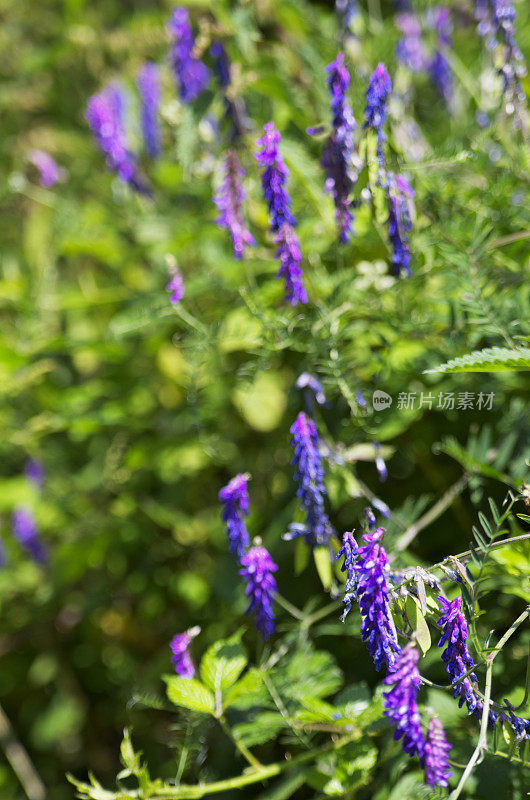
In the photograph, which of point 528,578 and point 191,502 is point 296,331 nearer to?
point 528,578

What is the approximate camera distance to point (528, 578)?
3.21ft

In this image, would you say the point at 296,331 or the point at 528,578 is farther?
the point at 296,331

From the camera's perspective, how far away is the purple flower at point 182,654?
3.37ft

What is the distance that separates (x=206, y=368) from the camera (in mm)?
1625

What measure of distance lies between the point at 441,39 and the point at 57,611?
199 cm

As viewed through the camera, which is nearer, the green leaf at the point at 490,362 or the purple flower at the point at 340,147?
the green leaf at the point at 490,362

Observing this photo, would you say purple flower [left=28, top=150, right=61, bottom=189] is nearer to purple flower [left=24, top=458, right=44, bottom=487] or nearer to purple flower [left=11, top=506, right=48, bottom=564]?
purple flower [left=24, top=458, right=44, bottom=487]

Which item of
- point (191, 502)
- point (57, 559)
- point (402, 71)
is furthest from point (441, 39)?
point (57, 559)

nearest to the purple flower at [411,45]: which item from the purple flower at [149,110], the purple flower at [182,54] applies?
the purple flower at [182,54]

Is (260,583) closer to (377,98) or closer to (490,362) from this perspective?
(490,362)

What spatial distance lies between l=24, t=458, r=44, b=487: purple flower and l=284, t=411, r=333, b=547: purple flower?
119 centimetres

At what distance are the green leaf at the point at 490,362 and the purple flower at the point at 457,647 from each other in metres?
0.26

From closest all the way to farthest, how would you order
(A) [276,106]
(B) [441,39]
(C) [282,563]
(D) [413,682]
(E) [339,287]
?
(D) [413,682], (E) [339,287], (C) [282,563], (A) [276,106], (B) [441,39]

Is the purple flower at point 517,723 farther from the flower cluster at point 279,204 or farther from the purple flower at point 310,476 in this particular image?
the flower cluster at point 279,204
